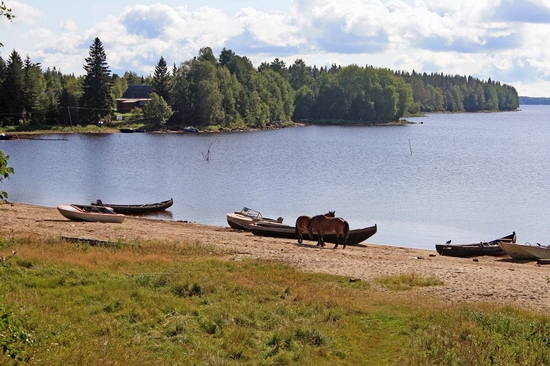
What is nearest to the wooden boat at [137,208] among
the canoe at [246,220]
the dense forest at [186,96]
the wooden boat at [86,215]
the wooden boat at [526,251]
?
the wooden boat at [86,215]

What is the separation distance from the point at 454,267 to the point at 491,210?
28.6 m

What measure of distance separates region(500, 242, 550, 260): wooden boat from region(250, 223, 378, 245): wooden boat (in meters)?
6.78

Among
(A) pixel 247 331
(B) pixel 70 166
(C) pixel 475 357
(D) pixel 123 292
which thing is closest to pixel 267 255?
(D) pixel 123 292

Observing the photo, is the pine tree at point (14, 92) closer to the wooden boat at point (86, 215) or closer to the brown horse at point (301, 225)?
the wooden boat at point (86, 215)

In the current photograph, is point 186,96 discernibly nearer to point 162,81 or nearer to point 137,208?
point 162,81

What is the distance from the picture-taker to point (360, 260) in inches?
1080

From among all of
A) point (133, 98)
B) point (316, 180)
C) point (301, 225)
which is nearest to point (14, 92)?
point (133, 98)

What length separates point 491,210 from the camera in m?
53.2

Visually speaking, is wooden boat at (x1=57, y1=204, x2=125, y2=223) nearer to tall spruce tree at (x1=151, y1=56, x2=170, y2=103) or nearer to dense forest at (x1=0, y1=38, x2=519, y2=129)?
dense forest at (x1=0, y1=38, x2=519, y2=129)

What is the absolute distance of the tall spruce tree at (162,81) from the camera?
508 ft

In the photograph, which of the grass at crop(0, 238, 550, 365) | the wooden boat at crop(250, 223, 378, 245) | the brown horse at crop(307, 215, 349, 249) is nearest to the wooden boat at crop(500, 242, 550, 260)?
the wooden boat at crop(250, 223, 378, 245)

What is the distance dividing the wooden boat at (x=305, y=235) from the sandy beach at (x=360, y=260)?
0.56m

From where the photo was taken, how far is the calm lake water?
4888 cm

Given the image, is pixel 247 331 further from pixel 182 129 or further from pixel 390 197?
pixel 182 129
